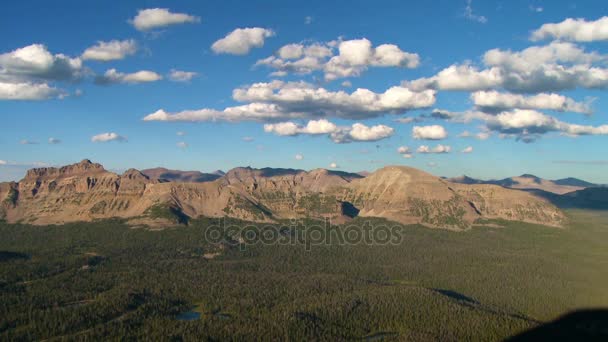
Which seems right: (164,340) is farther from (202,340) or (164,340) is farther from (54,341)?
(54,341)

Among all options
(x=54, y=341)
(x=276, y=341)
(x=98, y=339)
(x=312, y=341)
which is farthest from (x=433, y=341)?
(x=54, y=341)

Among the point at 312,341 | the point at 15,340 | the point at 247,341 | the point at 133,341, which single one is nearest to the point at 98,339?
the point at 133,341

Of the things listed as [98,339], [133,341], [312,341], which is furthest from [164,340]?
[312,341]

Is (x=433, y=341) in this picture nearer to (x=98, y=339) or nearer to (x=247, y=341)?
(x=247, y=341)

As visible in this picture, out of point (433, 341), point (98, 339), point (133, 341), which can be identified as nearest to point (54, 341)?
point (98, 339)

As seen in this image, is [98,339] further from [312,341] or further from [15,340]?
[312,341]

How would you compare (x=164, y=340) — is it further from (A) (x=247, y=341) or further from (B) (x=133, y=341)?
(A) (x=247, y=341)
